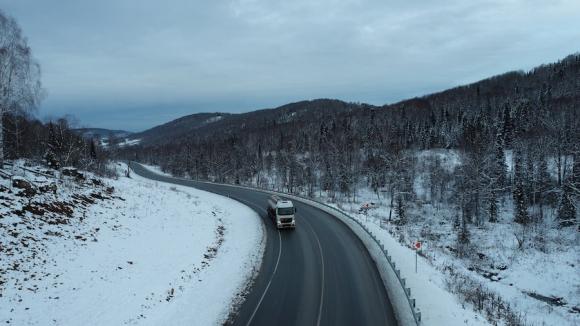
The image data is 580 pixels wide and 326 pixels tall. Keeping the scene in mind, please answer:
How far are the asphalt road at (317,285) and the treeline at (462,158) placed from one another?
25.6m

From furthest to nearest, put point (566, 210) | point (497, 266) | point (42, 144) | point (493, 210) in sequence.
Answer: point (42, 144), point (493, 210), point (566, 210), point (497, 266)

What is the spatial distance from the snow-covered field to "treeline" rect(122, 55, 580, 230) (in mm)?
34036

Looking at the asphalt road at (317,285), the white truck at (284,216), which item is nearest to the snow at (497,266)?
the asphalt road at (317,285)

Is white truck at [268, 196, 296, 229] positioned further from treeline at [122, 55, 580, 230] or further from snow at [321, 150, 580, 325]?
treeline at [122, 55, 580, 230]

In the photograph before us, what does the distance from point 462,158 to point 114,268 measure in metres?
49.5

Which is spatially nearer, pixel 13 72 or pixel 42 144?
pixel 13 72

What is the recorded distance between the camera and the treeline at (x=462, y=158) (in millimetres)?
49688

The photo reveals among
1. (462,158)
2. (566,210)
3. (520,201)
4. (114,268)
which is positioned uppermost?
(462,158)

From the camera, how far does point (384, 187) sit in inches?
3420

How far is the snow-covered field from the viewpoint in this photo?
44.0 ft

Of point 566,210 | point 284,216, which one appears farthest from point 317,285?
point 566,210

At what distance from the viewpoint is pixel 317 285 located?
18656 mm

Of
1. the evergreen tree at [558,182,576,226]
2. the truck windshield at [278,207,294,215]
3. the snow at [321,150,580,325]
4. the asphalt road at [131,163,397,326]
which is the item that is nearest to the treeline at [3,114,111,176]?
the truck windshield at [278,207,294,215]

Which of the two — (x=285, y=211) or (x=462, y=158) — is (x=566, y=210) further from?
(x=285, y=211)
